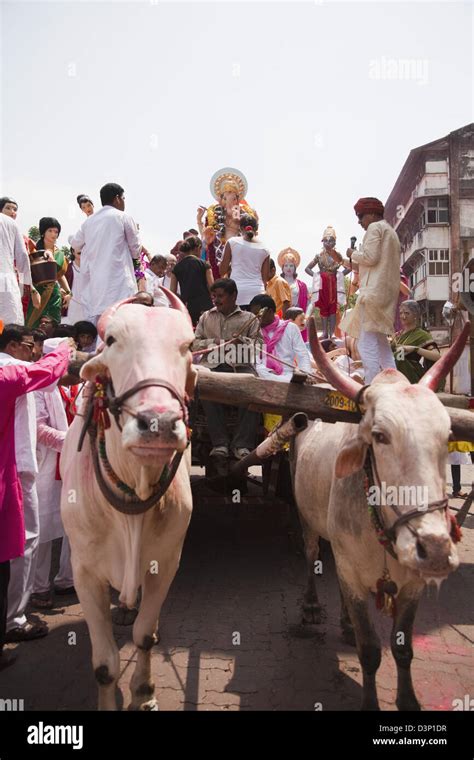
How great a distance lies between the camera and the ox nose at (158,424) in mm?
2279

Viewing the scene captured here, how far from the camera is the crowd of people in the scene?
4016 mm

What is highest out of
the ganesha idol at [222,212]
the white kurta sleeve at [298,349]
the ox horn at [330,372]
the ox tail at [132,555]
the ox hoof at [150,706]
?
the ganesha idol at [222,212]

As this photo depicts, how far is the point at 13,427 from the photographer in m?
3.99

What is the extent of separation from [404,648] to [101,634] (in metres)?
1.68

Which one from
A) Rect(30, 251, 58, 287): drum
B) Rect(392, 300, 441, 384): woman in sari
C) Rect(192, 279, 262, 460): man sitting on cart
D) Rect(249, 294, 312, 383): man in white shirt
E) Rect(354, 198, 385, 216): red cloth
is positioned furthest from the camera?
Rect(30, 251, 58, 287): drum

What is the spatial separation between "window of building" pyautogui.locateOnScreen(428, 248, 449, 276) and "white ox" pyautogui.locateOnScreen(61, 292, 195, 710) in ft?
95.6

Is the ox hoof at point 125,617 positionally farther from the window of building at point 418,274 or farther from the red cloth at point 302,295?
the window of building at point 418,274

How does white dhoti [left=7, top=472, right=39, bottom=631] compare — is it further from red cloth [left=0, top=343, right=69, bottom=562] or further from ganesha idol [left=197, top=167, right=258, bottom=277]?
ganesha idol [left=197, top=167, right=258, bottom=277]

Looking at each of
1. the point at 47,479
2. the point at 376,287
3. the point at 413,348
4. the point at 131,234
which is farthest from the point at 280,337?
the point at 47,479

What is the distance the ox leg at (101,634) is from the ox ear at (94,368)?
1.13 m

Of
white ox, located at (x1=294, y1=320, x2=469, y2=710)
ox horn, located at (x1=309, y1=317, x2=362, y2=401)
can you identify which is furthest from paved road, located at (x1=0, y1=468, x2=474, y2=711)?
ox horn, located at (x1=309, y1=317, x2=362, y2=401)

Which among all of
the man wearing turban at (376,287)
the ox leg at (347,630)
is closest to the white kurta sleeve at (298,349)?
the man wearing turban at (376,287)

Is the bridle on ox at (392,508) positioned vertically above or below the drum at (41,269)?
below
